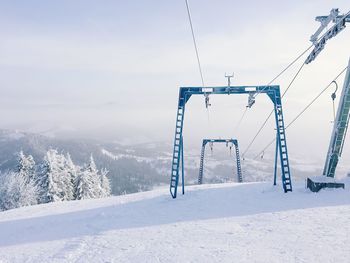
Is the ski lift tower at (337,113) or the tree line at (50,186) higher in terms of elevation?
the ski lift tower at (337,113)

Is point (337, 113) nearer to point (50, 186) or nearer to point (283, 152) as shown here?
point (283, 152)

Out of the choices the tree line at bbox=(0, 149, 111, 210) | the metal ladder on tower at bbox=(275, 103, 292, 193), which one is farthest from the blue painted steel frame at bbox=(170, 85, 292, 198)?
the tree line at bbox=(0, 149, 111, 210)

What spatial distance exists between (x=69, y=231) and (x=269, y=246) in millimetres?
6357

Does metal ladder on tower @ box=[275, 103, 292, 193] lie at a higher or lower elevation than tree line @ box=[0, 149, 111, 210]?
higher

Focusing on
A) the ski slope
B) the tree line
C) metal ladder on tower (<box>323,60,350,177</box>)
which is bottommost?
the tree line

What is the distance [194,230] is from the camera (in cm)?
947

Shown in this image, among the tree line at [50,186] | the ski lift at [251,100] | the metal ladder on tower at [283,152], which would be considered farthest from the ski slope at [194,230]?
the tree line at [50,186]

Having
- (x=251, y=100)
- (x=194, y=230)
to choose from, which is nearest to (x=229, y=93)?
(x=251, y=100)

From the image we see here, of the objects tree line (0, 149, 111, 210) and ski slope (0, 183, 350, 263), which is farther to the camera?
tree line (0, 149, 111, 210)

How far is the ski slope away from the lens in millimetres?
7336

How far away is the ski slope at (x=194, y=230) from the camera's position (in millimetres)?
7336

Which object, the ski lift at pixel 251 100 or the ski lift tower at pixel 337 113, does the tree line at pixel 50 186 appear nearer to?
the ski lift at pixel 251 100

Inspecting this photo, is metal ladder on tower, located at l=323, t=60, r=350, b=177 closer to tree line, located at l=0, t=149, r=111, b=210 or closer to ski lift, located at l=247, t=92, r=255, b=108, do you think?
ski lift, located at l=247, t=92, r=255, b=108

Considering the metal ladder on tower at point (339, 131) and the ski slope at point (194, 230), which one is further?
the metal ladder on tower at point (339, 131)
